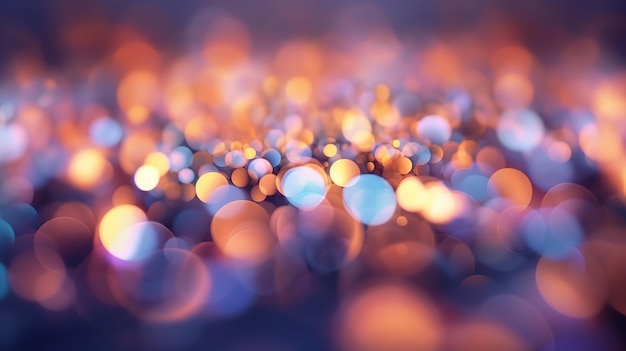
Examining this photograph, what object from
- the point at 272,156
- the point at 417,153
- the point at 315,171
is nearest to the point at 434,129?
the point at 417,153

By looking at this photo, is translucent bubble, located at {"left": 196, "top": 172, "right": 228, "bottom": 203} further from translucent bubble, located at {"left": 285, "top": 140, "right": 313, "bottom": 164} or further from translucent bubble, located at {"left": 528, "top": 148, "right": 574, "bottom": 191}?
translucent bubble, located at {"left": 528, "top": 148, "right": 574, "bottom": 191}

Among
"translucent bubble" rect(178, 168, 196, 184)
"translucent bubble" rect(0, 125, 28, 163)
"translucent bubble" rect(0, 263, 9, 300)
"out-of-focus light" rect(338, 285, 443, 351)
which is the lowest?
"out-of-focus light" rect(338, 285, 443, 351)

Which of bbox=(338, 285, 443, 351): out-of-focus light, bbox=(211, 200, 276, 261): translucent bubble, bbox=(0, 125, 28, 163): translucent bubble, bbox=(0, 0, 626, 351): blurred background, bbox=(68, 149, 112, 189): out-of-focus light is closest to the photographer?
bbox=(338, 285, 443, 351): out-of-focus light

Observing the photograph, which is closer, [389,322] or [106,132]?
[389,322]

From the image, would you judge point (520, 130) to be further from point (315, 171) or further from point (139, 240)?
point (139, 240)

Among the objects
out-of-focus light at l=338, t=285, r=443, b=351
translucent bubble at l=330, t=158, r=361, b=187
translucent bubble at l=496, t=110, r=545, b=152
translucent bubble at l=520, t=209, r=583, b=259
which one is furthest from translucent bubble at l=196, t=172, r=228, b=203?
translucent bubble at l=496, t=110, r=545, b=152

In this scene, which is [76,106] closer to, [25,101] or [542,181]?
[25,101]
